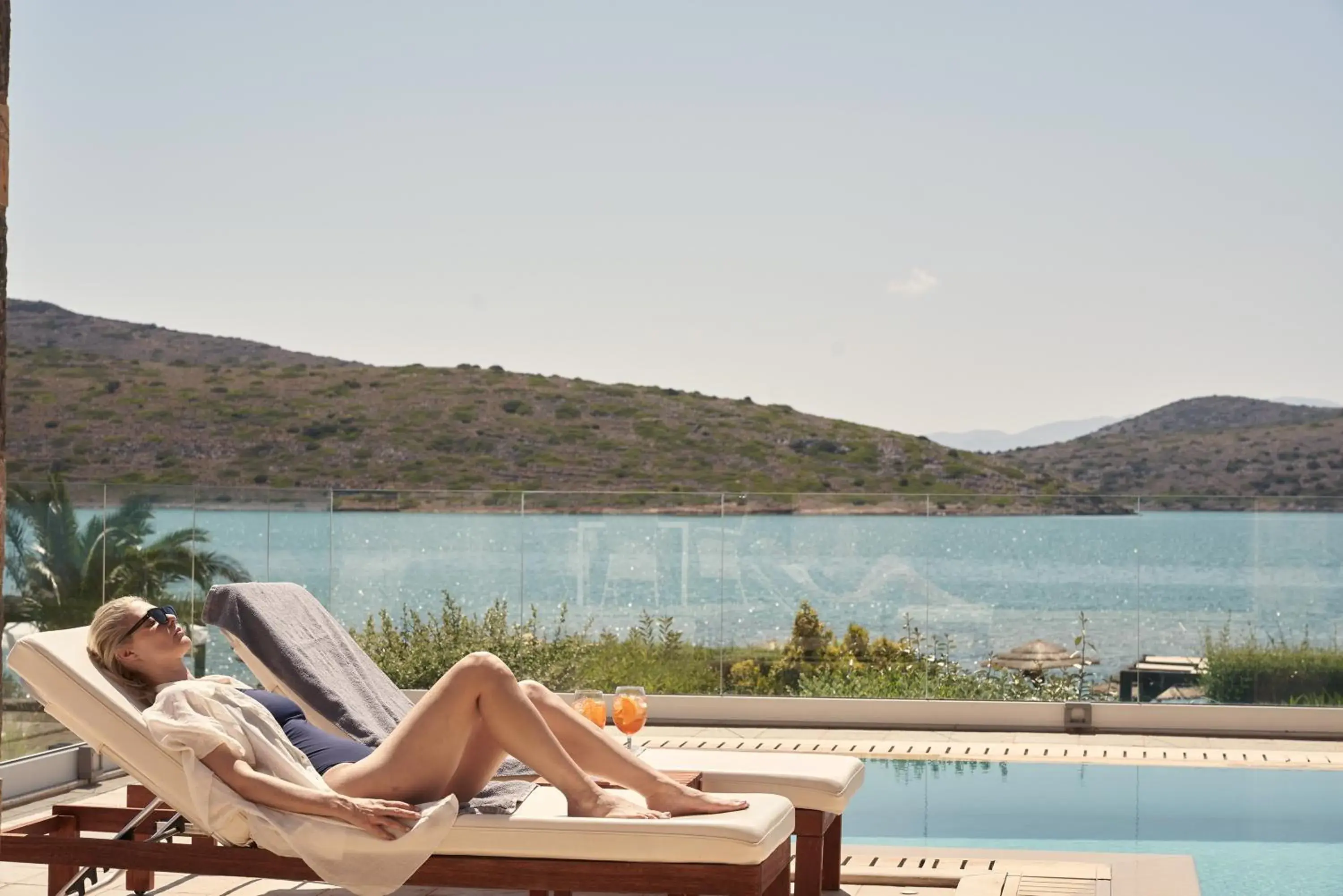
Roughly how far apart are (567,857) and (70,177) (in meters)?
27.8

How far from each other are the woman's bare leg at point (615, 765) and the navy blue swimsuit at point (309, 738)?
0.52 m

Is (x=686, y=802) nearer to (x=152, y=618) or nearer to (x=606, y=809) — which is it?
(x=606, y=809)

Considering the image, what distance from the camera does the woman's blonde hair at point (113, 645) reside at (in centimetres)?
384

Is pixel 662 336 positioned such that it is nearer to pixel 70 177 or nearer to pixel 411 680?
pixel 70 177

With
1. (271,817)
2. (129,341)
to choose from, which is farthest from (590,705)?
(129,341)

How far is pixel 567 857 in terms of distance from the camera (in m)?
3.57

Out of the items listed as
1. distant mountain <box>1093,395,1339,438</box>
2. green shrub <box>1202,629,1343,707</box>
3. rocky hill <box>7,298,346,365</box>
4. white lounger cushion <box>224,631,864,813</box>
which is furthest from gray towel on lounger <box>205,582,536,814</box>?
distant mountain <box>1093,395,1339,438</box>

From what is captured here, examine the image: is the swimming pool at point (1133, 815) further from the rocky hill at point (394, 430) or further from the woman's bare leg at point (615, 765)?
the rocky hill at point (394, 430)

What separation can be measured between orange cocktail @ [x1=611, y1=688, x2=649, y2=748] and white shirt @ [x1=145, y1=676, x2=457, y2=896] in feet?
3.39

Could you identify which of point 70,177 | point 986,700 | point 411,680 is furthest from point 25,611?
point 70,177

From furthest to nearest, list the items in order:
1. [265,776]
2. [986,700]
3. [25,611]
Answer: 1. [986,700]
2. [25,611]
3. [265,776]

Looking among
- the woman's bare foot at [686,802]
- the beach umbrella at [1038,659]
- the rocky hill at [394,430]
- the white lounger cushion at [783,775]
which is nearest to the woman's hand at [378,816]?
the woman's bare foot at [686,802]

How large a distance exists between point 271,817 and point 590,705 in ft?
3.87

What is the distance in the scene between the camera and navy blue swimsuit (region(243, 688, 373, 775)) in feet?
13.0
